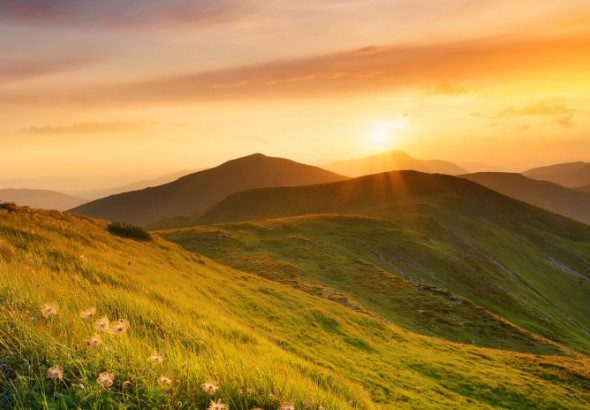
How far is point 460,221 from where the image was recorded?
9844cm

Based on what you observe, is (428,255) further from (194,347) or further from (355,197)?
(355,197)

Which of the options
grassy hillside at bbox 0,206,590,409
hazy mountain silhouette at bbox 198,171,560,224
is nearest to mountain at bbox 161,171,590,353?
hazy mountain silhouette at bbox 198,171,560,224

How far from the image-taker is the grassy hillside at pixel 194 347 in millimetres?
4758

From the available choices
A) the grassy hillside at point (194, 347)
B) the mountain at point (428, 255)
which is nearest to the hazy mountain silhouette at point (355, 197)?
the mountain at point (428, 255)

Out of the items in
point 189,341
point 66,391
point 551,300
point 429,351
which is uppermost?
point 66,391

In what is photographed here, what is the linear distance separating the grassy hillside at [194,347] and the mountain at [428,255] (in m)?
9.87

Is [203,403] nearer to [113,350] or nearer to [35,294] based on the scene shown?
[113,350]

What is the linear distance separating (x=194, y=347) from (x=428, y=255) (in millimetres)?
58719

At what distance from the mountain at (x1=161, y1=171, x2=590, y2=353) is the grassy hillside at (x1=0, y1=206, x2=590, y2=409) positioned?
9.87 meters

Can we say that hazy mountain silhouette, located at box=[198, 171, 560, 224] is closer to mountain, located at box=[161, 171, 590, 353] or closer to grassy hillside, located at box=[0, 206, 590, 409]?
mountain, located at box=[161, 171, 590, 353]

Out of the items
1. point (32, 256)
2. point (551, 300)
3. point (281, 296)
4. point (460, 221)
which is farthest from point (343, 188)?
point (32, 256)

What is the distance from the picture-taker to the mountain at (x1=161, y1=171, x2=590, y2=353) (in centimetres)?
3819

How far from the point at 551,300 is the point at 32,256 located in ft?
292

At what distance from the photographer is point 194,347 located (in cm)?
667
